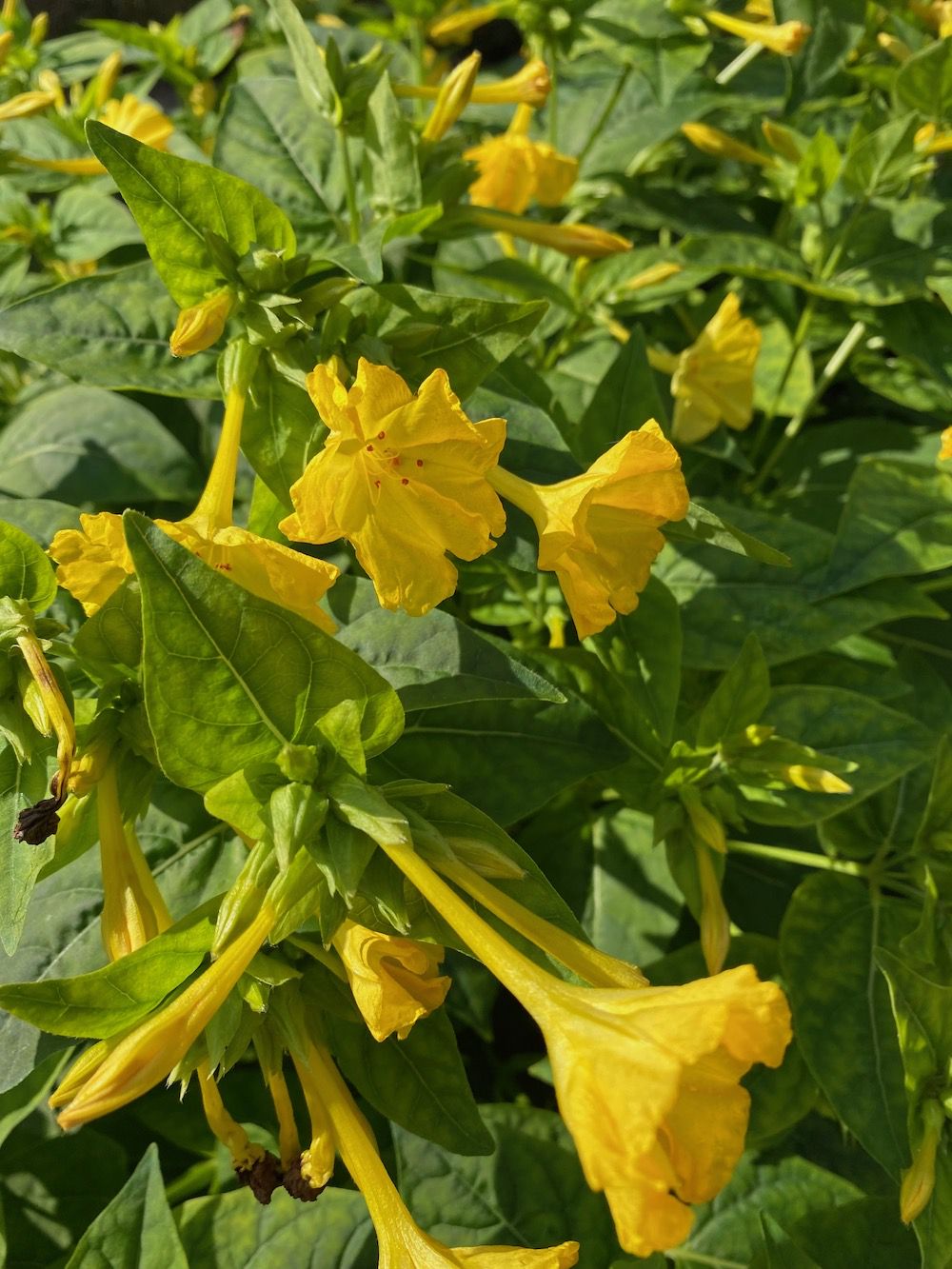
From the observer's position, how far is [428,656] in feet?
3.17

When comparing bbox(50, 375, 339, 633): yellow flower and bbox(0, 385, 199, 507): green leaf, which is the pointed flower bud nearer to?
bbox(0, 385, 199, 507): green leaf

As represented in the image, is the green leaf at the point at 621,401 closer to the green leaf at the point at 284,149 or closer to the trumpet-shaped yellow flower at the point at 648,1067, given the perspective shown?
the green leaf at the point at 284,149

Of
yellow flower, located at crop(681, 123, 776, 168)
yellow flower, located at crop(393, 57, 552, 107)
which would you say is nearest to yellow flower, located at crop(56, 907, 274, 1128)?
yellow flower, located at crop(393, 57, 552, 107)

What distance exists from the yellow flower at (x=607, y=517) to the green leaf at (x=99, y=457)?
1.93ft

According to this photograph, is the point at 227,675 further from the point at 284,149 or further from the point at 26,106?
the point at 26,106

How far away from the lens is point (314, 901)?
2.61 ft

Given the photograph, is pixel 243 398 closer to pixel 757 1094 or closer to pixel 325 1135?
pixel 325 1135

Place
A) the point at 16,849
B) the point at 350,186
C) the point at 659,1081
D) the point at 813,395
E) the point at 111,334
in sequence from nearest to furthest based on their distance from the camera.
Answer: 1. the point at 659,1081
2. the point at 16,849
3. the point at 111,334
4. the point at 350,186
5. the point at 813,395

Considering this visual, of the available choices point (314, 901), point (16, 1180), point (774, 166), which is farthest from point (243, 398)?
point (774, 166)

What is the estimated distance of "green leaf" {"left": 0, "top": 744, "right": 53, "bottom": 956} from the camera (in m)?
0.85

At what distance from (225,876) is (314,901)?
0.87 feet

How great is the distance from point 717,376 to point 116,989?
1145 mm

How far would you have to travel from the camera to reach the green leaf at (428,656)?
35.8 inches

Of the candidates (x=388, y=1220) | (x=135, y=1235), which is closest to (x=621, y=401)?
(x=388, y=1220)
